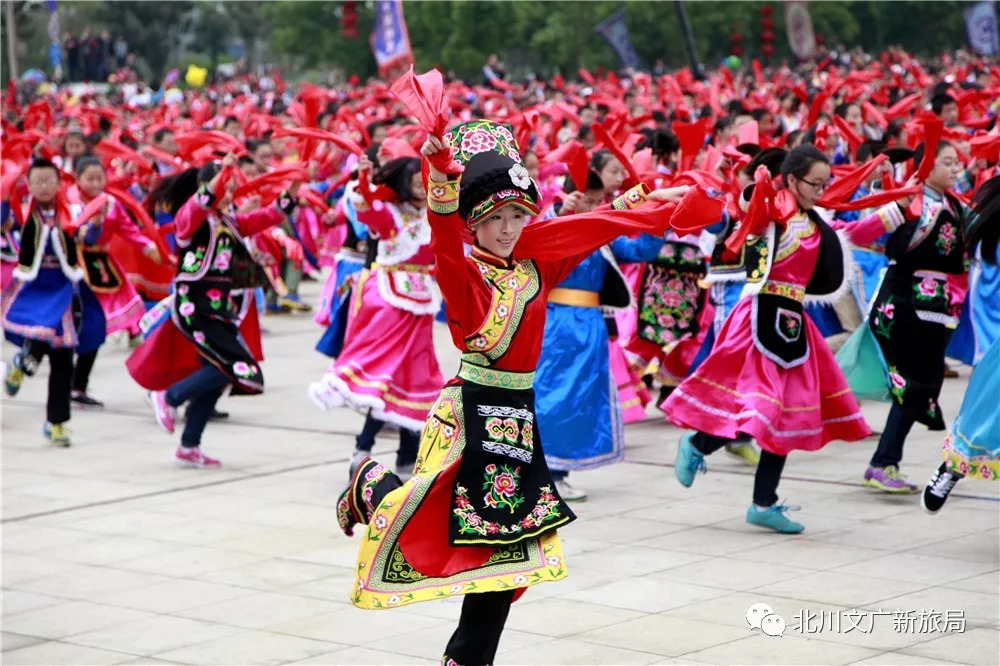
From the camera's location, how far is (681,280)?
30.8ft

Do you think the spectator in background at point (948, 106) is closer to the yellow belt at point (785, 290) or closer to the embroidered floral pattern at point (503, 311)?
the yellow belt at point (785, 290)

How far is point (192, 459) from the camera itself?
28.0 feet

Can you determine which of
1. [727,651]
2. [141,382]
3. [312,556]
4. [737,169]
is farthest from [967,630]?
[141,382]

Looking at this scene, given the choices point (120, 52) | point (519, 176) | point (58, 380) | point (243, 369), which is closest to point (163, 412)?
point (58, 380)

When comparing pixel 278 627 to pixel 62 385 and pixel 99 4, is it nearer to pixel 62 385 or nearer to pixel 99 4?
pixel 62 385

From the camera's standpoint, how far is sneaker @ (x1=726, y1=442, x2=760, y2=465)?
27.2 feet

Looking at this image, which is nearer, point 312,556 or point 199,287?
point 312,556

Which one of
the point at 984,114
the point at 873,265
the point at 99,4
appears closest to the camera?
the point at 873,265

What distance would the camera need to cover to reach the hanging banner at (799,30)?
3350cm

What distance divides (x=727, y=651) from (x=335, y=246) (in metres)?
9.30

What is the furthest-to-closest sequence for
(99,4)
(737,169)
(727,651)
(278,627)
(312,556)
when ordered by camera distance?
(99,4), (737,169), (312,556), (278,627), (727,651)

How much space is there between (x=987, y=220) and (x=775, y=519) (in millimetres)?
1472

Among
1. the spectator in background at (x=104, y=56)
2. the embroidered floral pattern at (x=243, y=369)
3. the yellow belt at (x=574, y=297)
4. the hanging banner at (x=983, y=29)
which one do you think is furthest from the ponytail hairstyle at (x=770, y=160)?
the spectator in background at (x=104, y=56)

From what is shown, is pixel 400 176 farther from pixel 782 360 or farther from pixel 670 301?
pixel 670 301
